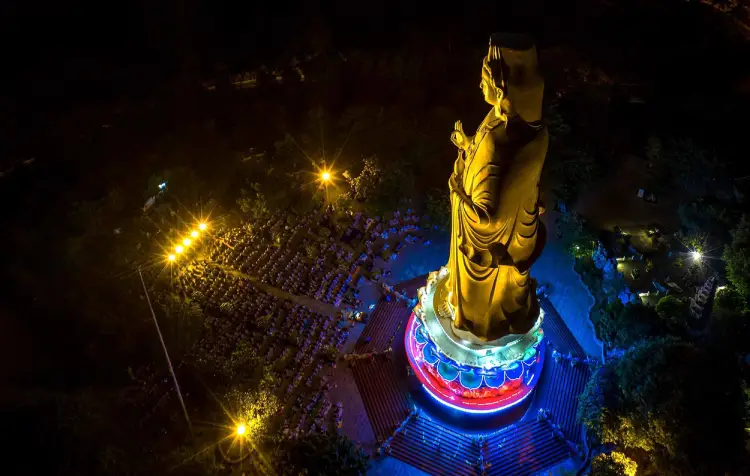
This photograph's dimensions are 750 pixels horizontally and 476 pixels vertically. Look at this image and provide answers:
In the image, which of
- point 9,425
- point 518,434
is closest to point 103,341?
point 9,425

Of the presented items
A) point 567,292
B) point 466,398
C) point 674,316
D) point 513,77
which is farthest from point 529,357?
point 513,77

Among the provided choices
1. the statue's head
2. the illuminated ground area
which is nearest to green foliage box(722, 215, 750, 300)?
the illuminated ground area

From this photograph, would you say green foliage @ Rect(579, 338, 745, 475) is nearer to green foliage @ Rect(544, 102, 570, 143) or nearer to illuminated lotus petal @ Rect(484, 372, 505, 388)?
illuminated lotus petal @ Rect(484, 372, 505, 388)

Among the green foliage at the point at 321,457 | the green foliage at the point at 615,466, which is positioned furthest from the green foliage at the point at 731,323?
the green foliage at the point at 321,457

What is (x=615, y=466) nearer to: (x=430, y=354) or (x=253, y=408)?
(x=430, y=354)

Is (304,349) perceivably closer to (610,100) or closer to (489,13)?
(610,100)
